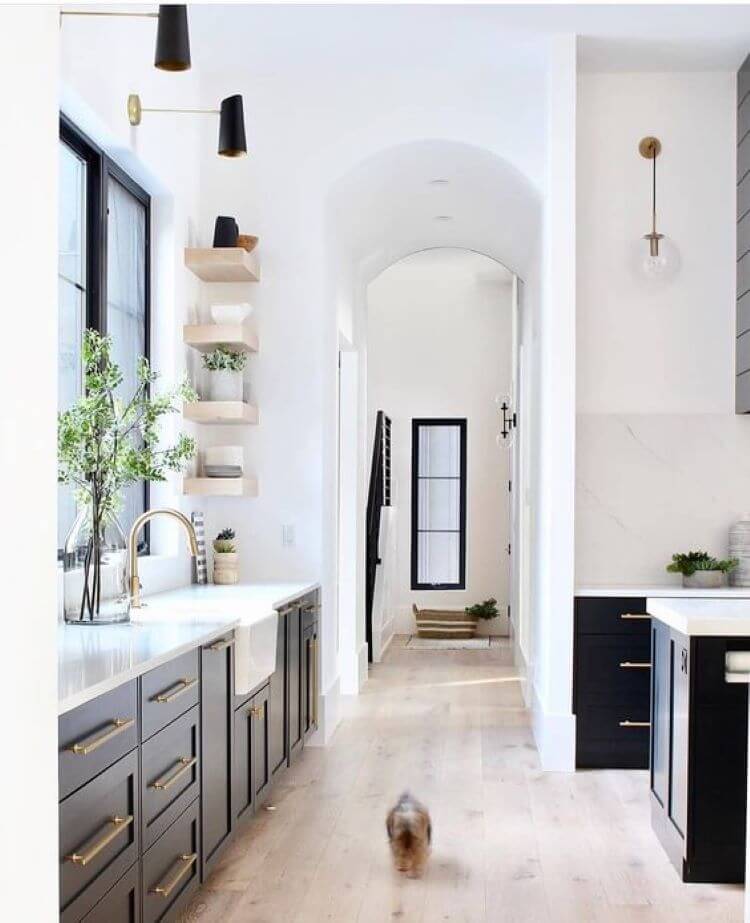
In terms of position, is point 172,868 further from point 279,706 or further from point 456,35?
point 456,35

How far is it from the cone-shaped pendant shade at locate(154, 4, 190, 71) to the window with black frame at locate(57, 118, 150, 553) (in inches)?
38.6

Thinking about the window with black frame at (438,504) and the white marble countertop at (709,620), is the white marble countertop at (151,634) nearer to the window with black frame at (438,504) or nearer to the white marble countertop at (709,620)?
the white marble countertop at (709,620)

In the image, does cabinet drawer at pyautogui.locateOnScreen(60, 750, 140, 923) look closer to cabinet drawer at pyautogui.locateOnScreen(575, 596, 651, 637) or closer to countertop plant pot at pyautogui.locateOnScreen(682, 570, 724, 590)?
cabinet drawer at pyautogui.locateOnScreen(575, 596, 651, 637)

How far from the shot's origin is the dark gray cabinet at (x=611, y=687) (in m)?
5.09

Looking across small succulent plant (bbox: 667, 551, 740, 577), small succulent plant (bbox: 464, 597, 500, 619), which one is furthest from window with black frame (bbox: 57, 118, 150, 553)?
small succulent plant (bbox: 464, 597, 500, 619)

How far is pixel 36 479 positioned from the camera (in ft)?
3.43

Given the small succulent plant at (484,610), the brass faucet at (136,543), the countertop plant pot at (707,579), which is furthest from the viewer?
the small succulent plant at (484,610)

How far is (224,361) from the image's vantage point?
17.1 feet

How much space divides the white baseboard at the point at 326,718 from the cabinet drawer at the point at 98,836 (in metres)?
2.98

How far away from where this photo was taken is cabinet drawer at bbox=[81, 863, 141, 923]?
2303mm

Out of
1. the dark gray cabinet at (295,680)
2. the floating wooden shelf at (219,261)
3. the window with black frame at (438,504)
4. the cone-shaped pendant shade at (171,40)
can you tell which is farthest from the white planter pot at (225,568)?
the window with black frame at (438,504)

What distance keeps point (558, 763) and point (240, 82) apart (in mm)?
3557

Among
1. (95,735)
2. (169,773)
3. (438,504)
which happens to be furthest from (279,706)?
(438,504)

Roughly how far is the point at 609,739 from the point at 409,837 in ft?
5.65
